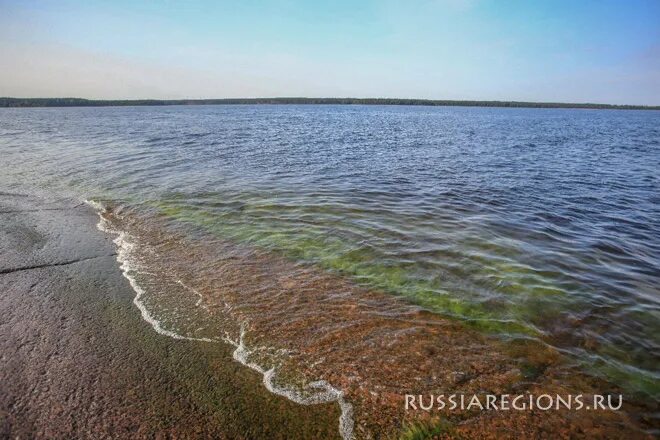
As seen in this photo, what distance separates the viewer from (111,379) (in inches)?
160

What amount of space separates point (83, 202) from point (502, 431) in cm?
1302

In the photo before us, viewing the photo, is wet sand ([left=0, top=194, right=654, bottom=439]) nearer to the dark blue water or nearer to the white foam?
the white foam

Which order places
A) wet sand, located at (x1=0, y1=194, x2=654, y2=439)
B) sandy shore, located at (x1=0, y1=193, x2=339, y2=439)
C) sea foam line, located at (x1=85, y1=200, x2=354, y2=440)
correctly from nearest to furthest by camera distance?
sandy shore, located at (x1=0, y1=193, x2=339, y2=439), wet sand, located at (x1=0, y1=194, x2=654, y2=439), sea foam line, located at (x1=85, y1=200, x2=354, y2=440)

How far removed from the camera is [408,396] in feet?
13.4

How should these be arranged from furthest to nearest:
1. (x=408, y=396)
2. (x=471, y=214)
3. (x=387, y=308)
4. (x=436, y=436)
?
(x=471, y=214)
(x=387, y=308)
(x=408, y=396)
(x=436, y=436)

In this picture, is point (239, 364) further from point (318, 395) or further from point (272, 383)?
point (318, 395)

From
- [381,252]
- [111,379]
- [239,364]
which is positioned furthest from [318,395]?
[381,252]

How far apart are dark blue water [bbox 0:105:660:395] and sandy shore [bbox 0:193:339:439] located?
327 cm

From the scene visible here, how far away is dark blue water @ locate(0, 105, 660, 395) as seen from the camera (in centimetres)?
601

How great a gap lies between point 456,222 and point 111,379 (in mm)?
9171

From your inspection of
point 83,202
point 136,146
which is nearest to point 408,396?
point 83,202

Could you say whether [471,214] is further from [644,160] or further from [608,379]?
[644,160]

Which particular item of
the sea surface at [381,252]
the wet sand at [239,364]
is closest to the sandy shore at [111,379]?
the wet sand at [239,364]

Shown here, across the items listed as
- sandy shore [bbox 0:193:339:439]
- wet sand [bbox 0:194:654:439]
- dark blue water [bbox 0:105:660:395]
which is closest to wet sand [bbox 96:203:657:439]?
wet sand [bbox 0:194:654:439]
